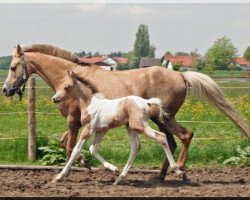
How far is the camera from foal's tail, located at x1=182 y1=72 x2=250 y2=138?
805 centimetres

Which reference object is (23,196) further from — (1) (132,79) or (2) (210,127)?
(2) (210,127)

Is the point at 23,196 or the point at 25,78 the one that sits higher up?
the point at 25,78

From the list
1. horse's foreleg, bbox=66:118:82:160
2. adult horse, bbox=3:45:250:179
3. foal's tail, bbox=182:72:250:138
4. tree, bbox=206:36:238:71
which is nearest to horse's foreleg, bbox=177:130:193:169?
adult horse, bbox=3:45:250:179

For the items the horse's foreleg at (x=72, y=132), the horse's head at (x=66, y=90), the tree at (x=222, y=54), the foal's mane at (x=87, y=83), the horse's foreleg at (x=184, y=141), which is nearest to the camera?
the horse's head at (x=66, y=90)

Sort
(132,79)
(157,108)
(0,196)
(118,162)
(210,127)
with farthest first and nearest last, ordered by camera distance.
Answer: (210,127), (118,162), (132,79), (157,108), (0,196)

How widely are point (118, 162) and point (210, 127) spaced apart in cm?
478

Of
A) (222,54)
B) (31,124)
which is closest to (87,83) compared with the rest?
(31,124)

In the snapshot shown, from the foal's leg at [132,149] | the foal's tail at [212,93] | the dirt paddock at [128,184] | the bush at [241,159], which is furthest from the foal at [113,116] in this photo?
the bush at [241,159]

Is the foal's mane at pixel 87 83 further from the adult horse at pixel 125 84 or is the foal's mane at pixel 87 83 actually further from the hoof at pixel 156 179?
the hoof at pixel 156 179

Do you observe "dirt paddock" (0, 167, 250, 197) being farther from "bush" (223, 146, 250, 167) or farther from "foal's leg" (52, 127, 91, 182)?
"bush" (223, 146, 250, 167)

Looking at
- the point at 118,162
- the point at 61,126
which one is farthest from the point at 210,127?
the point at 118,162

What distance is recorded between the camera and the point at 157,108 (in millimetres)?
7254

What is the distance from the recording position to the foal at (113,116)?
707 centimetres

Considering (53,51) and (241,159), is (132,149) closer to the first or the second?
(53,51)
